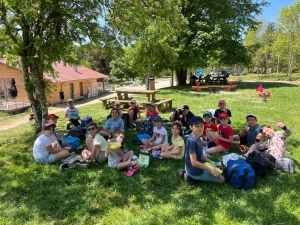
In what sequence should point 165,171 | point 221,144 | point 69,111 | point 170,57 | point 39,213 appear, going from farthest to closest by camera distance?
point 170,57 < point 69,111 < point 221,144 < point 165,171 < point 39,213

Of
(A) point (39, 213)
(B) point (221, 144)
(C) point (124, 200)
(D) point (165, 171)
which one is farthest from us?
(B) point (221, 144)

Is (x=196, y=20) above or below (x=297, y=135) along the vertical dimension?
above

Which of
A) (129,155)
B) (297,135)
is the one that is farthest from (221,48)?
(129,155)

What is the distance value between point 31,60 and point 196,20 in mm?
20281

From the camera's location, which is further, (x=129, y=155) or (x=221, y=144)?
(x=221, y=144)

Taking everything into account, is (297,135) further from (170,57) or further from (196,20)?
(196,20)

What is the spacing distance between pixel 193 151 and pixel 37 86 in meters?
5.91

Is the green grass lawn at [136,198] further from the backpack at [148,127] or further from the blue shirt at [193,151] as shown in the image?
the backpack at [148,127]

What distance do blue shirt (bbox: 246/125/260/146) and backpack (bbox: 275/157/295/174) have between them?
4.22 feet

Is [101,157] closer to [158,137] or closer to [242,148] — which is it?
[158,137]

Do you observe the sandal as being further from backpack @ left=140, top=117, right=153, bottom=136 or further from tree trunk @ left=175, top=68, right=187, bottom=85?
tree trunk @ left=175, top=68, right=187, bottom=85

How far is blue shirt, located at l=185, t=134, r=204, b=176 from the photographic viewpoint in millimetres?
3789

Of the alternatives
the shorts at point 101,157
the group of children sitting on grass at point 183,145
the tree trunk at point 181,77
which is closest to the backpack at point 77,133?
the group of children sitting on grass at point 183,145

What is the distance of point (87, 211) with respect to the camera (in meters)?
3.52
